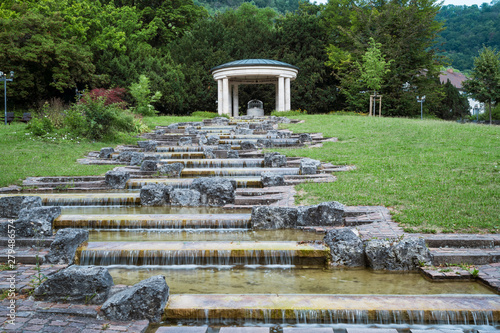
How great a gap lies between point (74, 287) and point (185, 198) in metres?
4.42

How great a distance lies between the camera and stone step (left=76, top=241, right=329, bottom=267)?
217 inches

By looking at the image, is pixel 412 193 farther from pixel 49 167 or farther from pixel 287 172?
pixel 49 167

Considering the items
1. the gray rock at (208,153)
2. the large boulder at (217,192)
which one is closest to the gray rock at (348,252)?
the large boulder at (217,192)

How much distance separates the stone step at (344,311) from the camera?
3.92 meters

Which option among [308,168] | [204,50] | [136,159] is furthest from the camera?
[204,50]

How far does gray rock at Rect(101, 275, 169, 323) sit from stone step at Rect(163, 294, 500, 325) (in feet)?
0.44

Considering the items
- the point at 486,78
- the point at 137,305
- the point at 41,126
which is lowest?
the point at 137,305

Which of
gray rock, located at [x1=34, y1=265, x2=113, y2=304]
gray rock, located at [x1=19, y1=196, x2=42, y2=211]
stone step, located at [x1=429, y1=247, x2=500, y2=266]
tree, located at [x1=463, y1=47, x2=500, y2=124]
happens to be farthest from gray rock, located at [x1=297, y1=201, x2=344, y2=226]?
tree, located at [x1=463, y1=47, x2=500, y2=124]

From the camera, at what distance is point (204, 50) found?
33.9m

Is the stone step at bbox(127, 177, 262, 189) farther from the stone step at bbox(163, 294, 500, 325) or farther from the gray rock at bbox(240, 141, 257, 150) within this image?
the stone step at bbox(163, 294, 500, 325)

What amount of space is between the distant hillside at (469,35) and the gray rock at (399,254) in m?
55.5

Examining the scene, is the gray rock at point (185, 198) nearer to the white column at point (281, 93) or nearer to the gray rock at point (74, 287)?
the gray rock at point (74, 287)

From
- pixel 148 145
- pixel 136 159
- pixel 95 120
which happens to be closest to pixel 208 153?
pixel 136 159

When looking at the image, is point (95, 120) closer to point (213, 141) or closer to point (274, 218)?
point (213, 141)
